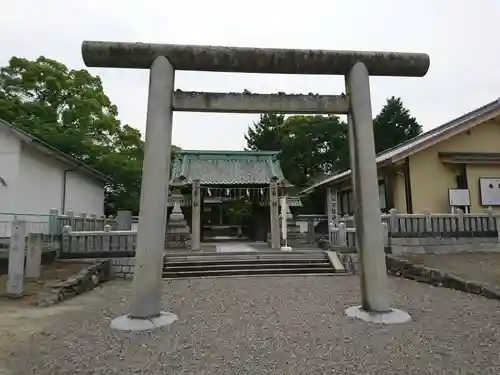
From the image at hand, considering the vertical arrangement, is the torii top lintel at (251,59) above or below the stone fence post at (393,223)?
above

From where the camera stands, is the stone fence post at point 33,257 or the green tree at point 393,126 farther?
the green tree at point 393,126

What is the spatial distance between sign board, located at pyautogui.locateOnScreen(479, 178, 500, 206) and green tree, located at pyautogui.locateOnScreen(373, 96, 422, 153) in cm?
1630

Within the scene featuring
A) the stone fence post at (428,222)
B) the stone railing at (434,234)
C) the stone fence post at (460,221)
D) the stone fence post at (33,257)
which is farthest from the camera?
the stone fence post at (460,221)

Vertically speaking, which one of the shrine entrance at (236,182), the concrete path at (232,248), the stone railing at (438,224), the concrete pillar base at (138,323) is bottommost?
the concrete pillar base at (138,323)

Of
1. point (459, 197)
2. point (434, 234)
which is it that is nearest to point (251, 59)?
point (434, 234)

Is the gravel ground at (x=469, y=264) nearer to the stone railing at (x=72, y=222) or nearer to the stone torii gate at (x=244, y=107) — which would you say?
the stone torii gate at (x=244, y=107)

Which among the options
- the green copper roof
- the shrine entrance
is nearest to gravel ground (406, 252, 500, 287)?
the shrine entrance

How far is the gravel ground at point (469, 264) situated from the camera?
29.9ft

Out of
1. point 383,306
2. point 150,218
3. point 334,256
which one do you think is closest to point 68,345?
point 150,218

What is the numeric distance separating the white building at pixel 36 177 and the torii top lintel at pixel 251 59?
310 inches

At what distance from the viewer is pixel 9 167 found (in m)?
15.0

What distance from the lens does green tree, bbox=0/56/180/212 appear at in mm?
20922

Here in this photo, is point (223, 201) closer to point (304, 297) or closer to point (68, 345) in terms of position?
point (304, 297)

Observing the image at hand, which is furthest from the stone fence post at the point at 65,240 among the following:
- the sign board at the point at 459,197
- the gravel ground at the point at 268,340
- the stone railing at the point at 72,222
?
the sign board at the point at 459,197
